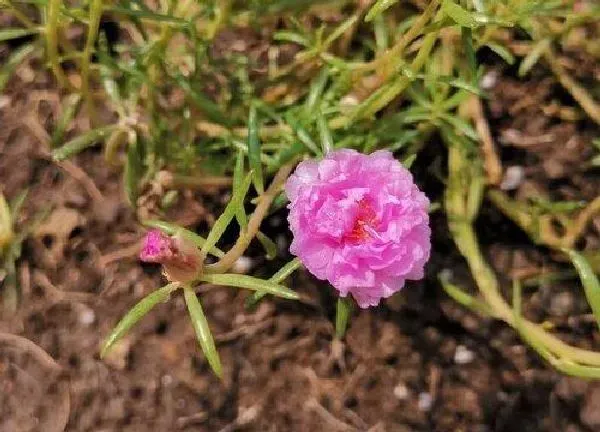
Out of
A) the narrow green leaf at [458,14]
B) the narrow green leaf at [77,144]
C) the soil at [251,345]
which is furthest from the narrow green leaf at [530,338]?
the narrow green leaf at [77,144]

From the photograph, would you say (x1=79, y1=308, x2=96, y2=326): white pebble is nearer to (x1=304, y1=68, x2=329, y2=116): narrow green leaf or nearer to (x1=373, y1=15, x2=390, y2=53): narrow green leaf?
(x1=304, y1=68, x2=329, y2=116): narrow green leaf

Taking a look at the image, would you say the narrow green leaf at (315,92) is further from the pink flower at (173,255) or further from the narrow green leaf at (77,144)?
the pink flower at (173,255)

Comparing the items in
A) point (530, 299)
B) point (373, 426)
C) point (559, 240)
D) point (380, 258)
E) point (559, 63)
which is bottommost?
point (373, 426)

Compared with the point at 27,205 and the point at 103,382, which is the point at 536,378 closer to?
the point at 103,382

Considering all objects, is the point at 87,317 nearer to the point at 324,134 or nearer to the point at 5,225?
the point at 5,225

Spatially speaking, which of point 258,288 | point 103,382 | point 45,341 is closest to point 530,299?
point 258,288

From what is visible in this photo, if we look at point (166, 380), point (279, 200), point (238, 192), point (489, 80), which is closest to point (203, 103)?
point (279, 200)
